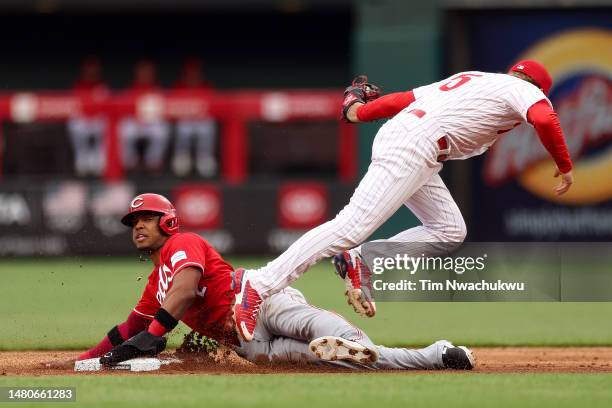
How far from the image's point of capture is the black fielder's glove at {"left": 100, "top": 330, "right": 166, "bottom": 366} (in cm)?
649

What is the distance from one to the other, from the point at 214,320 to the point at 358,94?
55.7 inches

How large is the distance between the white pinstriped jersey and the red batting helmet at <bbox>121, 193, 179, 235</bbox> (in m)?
1.33

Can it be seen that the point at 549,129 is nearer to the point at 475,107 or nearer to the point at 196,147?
the point at 475,107

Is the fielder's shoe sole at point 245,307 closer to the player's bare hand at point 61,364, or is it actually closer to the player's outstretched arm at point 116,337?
the player's outstretched arm at point 116,337

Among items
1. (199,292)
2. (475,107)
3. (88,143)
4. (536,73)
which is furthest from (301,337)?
(88,143)

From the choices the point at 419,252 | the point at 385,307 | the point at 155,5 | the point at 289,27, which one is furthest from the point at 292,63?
the point at 419,252

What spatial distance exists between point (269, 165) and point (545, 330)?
6.56 meters

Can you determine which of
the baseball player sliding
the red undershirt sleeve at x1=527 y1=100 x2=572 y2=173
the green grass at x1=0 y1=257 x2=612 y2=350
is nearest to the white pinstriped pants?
the baseball player sliding

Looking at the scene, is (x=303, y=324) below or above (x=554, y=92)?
below

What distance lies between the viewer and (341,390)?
575 cm

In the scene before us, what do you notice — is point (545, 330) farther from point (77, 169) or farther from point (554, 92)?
point (77, 169)

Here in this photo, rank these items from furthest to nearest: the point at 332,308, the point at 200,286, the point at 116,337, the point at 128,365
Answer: the point at 332,308 → the point at 116,337 → the point at 200,286 → the point at 128,365

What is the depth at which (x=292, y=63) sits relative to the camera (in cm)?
2091

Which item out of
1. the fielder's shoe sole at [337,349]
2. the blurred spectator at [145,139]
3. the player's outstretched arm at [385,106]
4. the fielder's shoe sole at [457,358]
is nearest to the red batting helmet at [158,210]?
the fielder's shoe sole at [337,349]
